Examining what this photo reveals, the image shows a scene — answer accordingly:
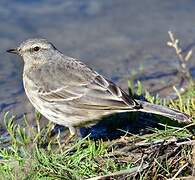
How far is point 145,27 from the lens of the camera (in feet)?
43.9

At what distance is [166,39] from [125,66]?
1.35 meters

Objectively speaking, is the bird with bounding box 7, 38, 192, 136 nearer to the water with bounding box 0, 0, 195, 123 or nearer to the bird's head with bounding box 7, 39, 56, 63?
the bird's head with bounding box 7, 39, 56, 63

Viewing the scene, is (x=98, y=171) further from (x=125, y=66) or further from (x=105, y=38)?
(x=105, y=38)

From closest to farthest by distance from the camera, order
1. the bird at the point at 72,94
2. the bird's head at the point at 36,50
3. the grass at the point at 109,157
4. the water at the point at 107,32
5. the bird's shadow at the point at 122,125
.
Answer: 1. the grass at the point at 109,157
2. the bird at the point at 72,94
3. the bird's shadow at the point at 122,125
4. the bird's head at the point at 36,50
5. the water at the point at 107,32

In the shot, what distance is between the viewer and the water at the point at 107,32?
11.7 m

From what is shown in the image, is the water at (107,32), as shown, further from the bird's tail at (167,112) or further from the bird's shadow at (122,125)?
the bird's tail at (167,112)

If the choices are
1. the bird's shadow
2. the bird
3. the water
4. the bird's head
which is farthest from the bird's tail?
the water

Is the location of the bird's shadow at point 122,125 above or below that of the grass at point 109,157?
below

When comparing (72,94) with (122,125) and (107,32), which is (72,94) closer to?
(122,125)

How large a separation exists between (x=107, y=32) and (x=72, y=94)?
15.5ft

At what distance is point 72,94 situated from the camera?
28.1 feet

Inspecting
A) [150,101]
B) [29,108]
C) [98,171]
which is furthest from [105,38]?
[98,171]

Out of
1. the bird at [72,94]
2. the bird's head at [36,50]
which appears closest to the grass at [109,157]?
the bird at [72,94]

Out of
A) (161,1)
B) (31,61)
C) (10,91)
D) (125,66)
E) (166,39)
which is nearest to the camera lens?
(31,61)
